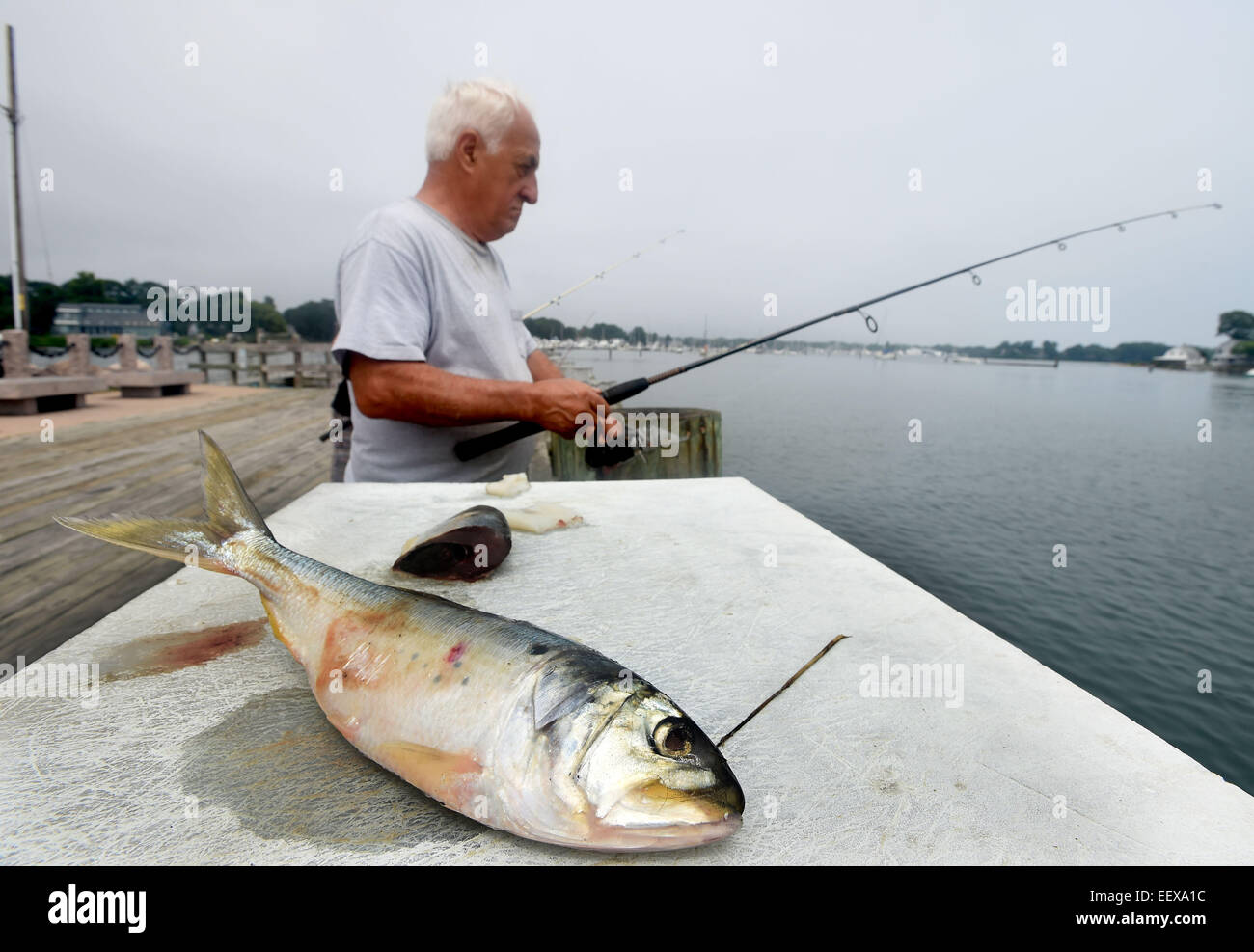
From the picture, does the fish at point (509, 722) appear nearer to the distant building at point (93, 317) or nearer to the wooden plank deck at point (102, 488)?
the wooden plank deck at point (102, 488)

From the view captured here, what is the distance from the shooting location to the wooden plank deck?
4.30m

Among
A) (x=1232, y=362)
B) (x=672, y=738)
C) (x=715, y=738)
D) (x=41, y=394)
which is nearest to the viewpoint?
(x=672, y=738)

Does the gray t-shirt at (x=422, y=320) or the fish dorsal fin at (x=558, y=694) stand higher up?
the gray t-shirt at (x=422, y=320)

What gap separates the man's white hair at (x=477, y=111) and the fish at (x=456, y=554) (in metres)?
2.15

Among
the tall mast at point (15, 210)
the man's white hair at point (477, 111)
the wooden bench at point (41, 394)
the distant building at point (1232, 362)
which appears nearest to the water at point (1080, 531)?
the man's white hair at point (477, 111)

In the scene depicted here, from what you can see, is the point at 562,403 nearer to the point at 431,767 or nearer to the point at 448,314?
the point at 448,314

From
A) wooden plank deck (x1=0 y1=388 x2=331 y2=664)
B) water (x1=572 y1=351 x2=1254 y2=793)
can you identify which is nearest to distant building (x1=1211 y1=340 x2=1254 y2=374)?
water (x1=572 y1=351 x2=1254 y2=793)

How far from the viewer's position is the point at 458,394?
287 cm

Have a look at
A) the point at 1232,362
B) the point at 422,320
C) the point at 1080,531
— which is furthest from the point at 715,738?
the point at 1232,362

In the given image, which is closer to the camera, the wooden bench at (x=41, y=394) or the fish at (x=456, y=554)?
the fish at (x=456, y=554)

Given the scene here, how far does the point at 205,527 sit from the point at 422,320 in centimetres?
143

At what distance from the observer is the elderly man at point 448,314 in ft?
9.41

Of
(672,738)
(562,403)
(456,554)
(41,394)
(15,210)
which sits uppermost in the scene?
(15,210)

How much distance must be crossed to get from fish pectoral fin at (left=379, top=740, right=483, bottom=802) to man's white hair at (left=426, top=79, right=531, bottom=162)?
3002 mm
